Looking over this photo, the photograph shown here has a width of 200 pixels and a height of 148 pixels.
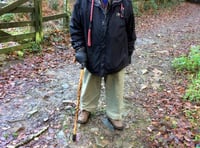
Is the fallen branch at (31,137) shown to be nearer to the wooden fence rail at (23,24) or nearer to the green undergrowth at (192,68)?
the green undergrowth at (192,68)

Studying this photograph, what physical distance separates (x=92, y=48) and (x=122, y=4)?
686mm

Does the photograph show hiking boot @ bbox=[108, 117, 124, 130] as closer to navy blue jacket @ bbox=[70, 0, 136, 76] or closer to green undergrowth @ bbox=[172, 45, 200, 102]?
navy blue jacket @ bbox=[70, 0, 136, 76]

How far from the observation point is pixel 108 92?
4.04 m

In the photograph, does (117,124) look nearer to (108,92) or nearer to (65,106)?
(108,92)

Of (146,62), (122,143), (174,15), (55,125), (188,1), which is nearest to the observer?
(122,143)

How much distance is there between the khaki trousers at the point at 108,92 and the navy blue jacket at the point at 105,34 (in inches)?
8.4

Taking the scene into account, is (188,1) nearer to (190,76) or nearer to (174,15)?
(174,15)

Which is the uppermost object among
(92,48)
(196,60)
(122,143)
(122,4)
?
(122,4)

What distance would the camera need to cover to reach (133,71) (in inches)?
259

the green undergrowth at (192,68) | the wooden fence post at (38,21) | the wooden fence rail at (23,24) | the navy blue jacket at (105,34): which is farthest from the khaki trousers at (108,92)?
the wooden fence post at (38,21)

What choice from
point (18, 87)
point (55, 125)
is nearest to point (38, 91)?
point (18, 87)

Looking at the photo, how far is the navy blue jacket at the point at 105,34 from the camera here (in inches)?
136

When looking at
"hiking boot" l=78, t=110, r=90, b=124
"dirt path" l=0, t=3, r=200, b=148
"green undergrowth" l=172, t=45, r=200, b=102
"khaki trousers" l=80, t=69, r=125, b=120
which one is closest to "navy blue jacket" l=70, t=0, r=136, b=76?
"khaki trousers" l=80, t=69, r=125, b=120

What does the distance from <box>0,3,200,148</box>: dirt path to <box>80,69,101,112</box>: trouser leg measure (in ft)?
0.96
